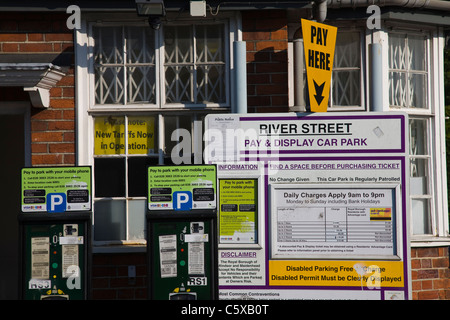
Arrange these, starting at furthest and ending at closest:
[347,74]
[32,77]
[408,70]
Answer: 1. [408,70]
2. [347,74]
3. [32,77]

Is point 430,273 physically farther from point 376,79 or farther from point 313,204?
point 313,204

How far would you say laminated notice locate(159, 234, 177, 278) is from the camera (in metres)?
5.88

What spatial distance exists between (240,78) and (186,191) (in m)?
1.81

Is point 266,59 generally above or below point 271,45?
below

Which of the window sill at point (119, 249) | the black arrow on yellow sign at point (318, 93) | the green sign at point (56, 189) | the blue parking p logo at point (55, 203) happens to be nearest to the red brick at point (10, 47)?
the green sign at point (56, 189)

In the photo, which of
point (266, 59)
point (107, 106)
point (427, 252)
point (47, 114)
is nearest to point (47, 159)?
point (47, 114)

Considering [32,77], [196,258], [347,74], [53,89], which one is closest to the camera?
[196,258]

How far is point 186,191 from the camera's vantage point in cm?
591

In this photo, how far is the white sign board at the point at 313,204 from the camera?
5.91 meters

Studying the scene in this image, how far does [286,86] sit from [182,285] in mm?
2871

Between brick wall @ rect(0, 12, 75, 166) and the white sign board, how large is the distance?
2233 mm

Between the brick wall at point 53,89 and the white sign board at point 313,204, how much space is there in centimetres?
223

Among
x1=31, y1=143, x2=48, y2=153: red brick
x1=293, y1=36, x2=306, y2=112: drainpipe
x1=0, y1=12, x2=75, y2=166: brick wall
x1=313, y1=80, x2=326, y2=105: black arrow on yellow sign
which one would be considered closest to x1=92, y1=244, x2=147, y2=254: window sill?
x1=0, y1=12, x2=75, y2=166: brick wall

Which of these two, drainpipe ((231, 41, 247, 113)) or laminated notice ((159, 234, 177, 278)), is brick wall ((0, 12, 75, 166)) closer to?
drainpipe ((231, 41, 247, 113))
